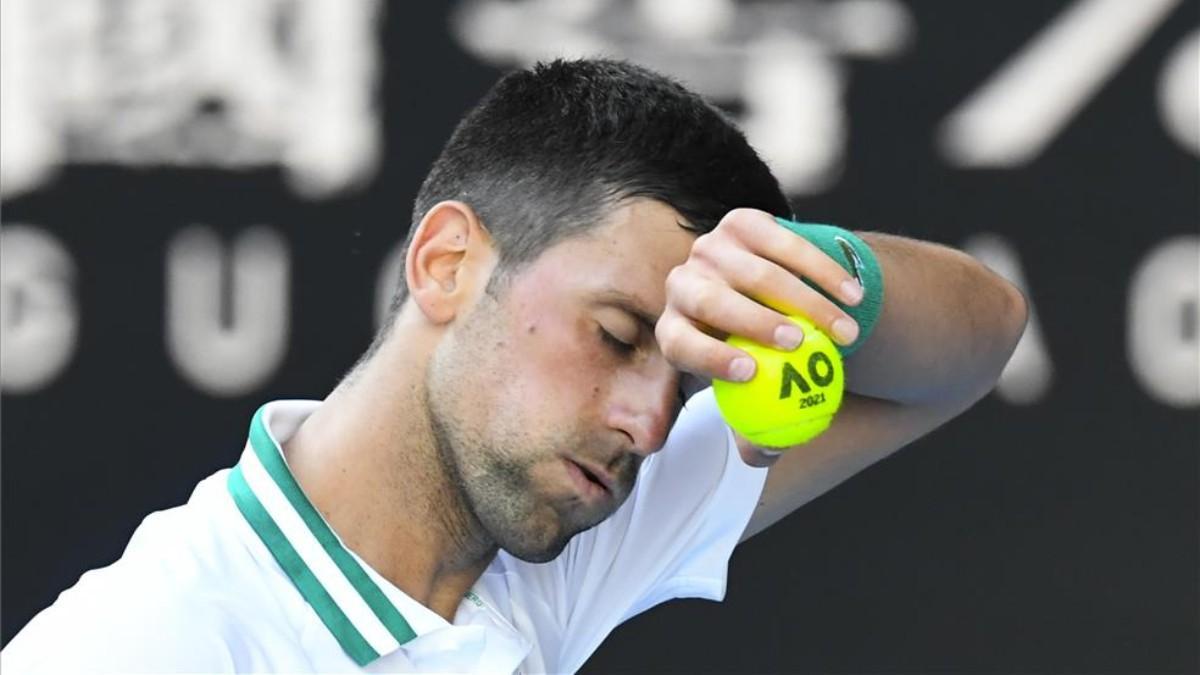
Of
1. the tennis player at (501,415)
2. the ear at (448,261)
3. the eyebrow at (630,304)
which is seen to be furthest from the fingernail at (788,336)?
the ear at (448,261)

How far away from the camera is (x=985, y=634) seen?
296 centimetres

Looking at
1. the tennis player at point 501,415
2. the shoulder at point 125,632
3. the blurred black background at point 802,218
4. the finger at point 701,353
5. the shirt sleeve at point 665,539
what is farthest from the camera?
the blurred black background at point 802,218

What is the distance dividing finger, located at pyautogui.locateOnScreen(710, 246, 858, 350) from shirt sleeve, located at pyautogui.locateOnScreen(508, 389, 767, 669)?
0.58 metres

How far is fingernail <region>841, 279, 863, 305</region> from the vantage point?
61.9 inches

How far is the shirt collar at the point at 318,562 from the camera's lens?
179 centimetres

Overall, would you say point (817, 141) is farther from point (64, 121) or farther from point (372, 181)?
point (64, 121)

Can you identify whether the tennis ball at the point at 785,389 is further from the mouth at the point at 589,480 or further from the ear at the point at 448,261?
the ear at the point at 448,261

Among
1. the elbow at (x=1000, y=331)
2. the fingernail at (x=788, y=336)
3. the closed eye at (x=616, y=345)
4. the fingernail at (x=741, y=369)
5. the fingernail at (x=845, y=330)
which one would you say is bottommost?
the elbow at (x=1000, y=331)

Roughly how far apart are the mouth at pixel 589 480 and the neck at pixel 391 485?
13 centimetres

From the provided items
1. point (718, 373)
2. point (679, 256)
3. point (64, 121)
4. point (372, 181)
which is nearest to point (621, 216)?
point (679, 256)

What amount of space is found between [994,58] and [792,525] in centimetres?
77

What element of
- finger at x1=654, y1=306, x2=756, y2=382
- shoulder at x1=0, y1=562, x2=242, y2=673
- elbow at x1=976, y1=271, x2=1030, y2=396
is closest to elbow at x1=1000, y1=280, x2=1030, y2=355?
elbow at x1=976, y1=271, x2=1030, y2=396

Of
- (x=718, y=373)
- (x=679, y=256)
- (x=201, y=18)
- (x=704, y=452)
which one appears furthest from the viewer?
(x=201, y=18)

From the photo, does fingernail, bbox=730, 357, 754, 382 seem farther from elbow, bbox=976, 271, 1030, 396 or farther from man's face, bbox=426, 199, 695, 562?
elbow, bbox=976, 271, 1030, 396
